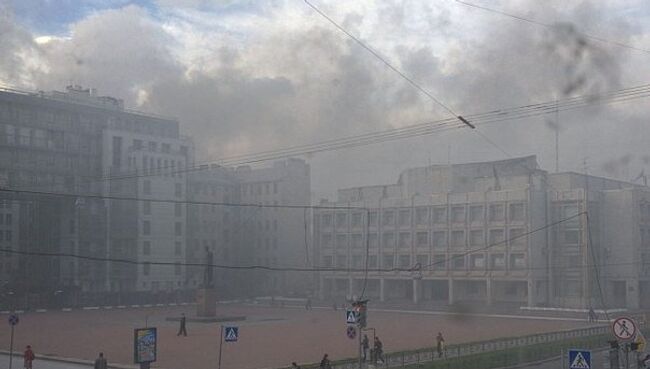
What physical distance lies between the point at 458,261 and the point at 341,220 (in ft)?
58.2

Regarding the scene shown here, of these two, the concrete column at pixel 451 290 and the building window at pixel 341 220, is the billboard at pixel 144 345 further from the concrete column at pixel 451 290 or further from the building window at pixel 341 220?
the building window at pixel 341 220

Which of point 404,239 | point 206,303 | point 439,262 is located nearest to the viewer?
point 206,303

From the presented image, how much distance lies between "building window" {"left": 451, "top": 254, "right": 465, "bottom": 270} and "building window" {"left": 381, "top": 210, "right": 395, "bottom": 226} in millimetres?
9335

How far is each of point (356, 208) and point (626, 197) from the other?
95.9ft

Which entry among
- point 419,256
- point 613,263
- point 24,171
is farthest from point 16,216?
point 613,263

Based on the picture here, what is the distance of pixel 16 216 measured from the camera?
254ft

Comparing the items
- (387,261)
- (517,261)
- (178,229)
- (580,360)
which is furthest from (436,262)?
Answer: (580,360)

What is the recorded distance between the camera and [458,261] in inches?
3191

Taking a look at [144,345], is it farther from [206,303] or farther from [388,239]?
[388,239]

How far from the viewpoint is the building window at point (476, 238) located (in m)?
79.5

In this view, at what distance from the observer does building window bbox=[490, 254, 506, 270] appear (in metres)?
77.7

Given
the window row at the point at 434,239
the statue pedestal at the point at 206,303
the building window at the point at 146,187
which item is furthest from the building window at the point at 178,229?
the statue pedestal at the point at 206,303

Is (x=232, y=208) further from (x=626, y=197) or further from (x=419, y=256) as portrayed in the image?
(x=626, y=197)

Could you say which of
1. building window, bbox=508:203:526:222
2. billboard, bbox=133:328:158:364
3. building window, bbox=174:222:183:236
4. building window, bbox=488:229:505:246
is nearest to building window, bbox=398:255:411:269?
building window, bbox=488:229:505:246
